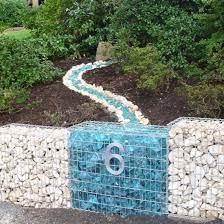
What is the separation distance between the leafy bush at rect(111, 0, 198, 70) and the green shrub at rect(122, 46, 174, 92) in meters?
0.35

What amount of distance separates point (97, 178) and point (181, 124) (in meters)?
0.90

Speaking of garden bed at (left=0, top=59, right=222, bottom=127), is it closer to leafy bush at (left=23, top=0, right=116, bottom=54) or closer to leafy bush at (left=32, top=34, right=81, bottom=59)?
leafy bush at (left=32, top=34, right=81, bottom=59)

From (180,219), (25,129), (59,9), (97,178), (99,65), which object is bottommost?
(180,219)

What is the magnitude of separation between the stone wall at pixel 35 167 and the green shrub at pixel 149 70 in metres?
1.71

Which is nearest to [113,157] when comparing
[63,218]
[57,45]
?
[63,218]

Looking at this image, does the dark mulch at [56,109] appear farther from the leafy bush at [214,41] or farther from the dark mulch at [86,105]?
the leafy bush at [214,41]

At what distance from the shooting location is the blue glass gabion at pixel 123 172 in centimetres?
448

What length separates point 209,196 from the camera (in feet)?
14.1

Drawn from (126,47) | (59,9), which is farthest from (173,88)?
(59,9)

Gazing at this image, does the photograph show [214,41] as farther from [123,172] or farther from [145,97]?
[123,172]

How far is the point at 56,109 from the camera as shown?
658 cm

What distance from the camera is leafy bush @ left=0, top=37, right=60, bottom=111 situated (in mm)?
7383

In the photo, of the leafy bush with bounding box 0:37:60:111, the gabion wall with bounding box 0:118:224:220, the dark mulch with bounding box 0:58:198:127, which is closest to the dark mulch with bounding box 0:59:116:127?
the dark mulch with bounding box 0:58:198:127

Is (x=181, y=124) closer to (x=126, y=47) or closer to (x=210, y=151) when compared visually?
(x=210, y=151)
